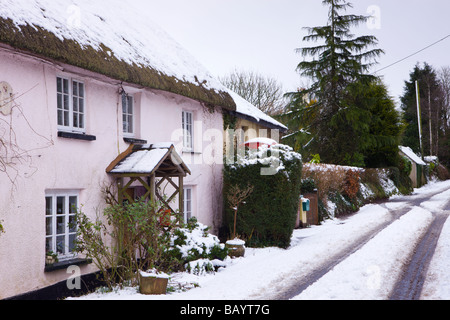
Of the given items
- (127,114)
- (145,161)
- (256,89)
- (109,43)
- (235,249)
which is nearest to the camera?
(145,161)

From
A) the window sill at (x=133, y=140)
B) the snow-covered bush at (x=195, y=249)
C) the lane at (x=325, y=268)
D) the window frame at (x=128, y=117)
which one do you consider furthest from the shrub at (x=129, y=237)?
the lane at (x=325, y=268)

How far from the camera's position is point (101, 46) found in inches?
331

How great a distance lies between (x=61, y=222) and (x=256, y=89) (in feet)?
81.1

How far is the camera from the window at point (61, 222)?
290 inches

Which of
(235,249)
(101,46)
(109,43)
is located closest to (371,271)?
(235,249)

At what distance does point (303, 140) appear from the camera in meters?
25.5

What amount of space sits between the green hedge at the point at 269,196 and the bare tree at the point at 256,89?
1881 cm

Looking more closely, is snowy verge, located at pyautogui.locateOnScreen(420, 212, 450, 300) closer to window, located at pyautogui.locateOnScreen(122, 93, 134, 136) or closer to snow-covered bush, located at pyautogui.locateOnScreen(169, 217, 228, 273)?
snow-covered bush, located at pyautogui.locateOnScreen(169, 217, 228, 273)

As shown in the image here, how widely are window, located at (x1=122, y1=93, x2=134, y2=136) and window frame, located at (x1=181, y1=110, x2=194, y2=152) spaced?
2.12m

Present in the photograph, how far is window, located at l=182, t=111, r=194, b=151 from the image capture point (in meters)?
11.6

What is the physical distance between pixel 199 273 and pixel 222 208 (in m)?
4.56

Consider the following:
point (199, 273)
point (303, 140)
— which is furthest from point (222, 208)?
point (303, 140)

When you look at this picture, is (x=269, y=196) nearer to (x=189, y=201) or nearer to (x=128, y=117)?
(x=189, y=201)

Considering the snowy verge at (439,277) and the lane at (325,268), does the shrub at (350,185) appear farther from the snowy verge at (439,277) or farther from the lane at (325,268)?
the snowy verge at (439,277)
